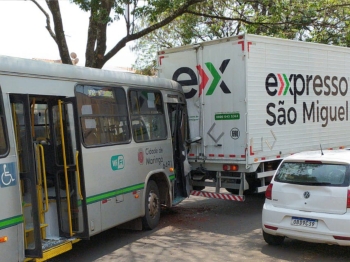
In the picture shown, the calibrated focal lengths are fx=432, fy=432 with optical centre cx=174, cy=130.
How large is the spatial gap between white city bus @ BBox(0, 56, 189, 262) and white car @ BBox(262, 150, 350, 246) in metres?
2.44

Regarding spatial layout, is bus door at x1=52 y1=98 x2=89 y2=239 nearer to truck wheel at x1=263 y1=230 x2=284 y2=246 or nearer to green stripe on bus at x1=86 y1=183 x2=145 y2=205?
green stripe on bus at x1=86 y1=183 x2=145 y2=205

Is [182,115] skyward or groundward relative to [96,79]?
groundward

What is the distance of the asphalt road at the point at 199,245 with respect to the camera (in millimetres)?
6598

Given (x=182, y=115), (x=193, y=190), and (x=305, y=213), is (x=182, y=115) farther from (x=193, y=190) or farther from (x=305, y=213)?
(x=305, y=213)

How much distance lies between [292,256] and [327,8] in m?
10.5

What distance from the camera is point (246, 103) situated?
8.65 metres

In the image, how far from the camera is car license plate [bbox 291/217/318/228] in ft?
19.9

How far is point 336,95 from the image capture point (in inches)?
450

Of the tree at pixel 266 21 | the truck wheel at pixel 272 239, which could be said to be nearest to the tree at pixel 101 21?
the tree at pixel 266 21

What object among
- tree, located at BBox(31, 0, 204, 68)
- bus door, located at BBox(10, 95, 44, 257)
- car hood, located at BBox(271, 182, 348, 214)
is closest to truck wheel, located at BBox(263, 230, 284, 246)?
car hood, located at BBox(271, 182, 348, 214)

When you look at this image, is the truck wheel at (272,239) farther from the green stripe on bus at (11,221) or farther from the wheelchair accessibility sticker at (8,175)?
the wheelchair accessibility sticker at (8,175)

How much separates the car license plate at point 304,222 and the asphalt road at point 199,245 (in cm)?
59

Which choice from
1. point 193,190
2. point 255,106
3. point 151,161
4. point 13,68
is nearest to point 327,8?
point 255,106

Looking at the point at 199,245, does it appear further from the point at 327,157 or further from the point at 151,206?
the point at 327,157
